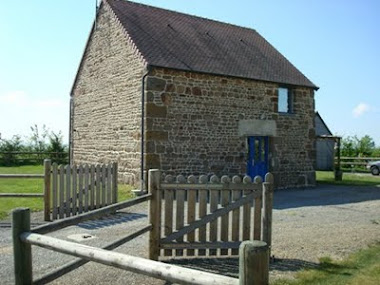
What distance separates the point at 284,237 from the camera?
26.8 feet

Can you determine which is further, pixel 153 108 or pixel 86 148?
pixel 86 148

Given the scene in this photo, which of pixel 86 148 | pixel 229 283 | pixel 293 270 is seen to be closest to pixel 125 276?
pixel 293 270

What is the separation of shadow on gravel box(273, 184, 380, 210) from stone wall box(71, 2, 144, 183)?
5.46 meters

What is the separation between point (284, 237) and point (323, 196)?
7.91m

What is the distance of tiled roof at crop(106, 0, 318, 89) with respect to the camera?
15.9 meters

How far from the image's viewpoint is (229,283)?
2.39m

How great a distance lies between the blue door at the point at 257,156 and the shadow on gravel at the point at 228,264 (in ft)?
35.1

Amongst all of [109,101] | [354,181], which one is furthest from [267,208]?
[354,181]

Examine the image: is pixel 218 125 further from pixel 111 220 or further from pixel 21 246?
pixel 21 246

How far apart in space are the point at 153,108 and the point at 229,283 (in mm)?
12436

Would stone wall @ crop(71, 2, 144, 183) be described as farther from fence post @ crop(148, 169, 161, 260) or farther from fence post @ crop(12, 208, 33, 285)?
fence post @ crop(12, 208, 33, 285)

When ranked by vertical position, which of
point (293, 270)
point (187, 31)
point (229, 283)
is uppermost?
point (187, 31)

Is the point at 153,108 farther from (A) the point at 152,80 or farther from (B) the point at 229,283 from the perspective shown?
(B) the point at 229,283

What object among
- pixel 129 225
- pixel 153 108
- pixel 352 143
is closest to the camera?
pixel 129 225
